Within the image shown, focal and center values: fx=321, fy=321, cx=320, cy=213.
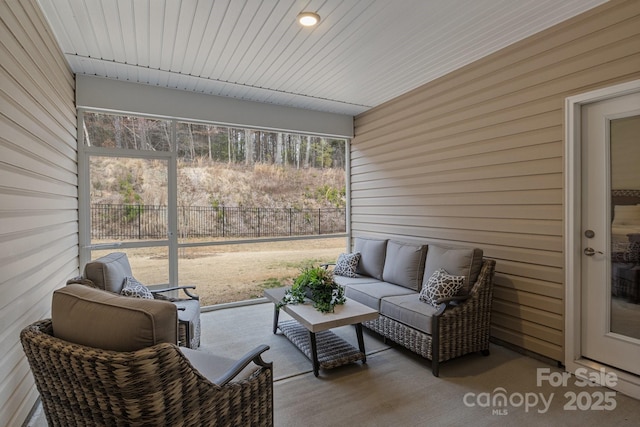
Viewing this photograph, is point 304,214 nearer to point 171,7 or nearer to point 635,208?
point 171,7

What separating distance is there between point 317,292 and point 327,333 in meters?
0.61

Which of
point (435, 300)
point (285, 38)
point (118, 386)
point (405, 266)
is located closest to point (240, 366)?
point (118, 386)

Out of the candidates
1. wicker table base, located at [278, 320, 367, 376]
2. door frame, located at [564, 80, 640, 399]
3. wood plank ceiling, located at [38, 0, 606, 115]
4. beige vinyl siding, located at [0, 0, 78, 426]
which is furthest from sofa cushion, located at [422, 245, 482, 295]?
beige vinyl siding, located at [0, 0, 78, 426]

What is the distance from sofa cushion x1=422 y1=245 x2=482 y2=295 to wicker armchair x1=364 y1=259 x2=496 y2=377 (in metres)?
0.06

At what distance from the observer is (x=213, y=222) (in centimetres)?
447

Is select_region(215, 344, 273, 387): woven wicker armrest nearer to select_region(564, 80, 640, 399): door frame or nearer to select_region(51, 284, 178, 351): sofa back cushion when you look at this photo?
select_region(51, 284, 178, 351): sofa back cushion

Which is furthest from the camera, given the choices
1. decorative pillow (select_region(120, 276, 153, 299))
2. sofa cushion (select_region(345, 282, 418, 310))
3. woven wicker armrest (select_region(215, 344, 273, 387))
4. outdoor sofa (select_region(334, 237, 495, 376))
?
sofa cushion (select_region(345, 282, 418, 310))

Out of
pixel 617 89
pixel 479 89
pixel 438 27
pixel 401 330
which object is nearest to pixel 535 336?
pixel 401 330

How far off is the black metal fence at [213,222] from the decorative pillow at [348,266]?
3.23 ft

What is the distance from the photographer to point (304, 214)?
5.12 m

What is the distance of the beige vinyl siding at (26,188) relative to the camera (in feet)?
6.06

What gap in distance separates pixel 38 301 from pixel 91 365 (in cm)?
166

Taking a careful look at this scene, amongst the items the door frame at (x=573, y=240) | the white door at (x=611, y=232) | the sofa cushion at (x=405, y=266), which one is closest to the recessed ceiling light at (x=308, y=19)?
the door frame at (x=573, y=240)

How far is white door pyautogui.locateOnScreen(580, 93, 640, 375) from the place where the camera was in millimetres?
2412
